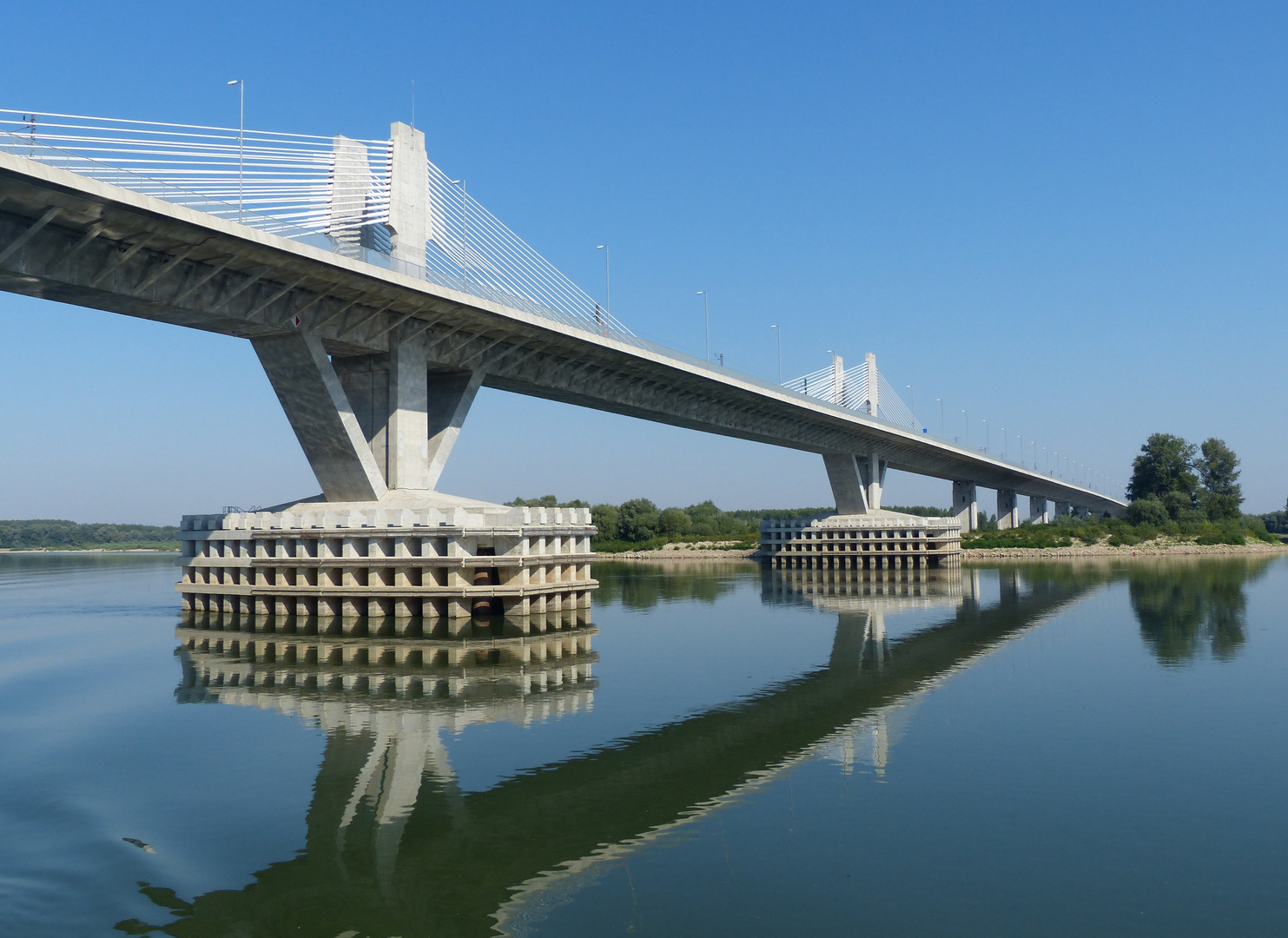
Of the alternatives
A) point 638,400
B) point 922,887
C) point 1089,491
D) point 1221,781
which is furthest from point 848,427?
point 1089,491

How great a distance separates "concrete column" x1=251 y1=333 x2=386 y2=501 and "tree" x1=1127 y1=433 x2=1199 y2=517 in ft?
340

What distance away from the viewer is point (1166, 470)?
114812 mm

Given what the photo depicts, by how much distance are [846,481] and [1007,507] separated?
6320cm

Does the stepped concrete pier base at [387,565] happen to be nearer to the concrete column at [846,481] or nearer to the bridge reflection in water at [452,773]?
the bridge reflection in water at [452,773]

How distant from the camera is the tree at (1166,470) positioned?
114 metres

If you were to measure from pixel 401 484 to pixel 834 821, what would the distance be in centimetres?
2792

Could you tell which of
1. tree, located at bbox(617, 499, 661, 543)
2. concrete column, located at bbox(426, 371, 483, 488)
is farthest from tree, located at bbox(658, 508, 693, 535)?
concrete column, located at bbox(426, 371, 483, 488)

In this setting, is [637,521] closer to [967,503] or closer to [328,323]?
[967,503]

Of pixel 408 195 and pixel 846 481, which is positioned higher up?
pixel 408 195

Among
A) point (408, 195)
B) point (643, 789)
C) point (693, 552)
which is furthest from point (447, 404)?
point (693, 552)

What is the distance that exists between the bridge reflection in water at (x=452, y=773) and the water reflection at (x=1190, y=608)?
504cm

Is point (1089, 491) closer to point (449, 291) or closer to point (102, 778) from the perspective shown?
point (449, 291)

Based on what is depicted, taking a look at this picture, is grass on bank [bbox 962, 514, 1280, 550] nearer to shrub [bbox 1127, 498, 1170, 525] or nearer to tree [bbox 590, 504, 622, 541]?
shrub [bbox 1127, 498, 1170, 525]

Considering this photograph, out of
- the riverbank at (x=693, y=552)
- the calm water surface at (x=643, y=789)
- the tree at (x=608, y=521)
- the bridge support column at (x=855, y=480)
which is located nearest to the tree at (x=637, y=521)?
the tree at (x=608, y=521)
